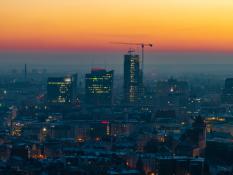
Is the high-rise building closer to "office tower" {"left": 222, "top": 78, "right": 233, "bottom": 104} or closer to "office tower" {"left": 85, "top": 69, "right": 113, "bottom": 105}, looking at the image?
"office tower" {"left": 85, "top": 69, "right": 113, "bottom": 105}

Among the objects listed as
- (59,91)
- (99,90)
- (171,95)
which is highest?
(99,90)

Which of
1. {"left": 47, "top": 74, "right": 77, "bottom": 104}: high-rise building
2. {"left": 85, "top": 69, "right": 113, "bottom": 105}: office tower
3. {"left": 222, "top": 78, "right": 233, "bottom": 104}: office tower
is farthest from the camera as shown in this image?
{"left": 222, "top": 78, "right": 233, "bottom": 104}: office tower

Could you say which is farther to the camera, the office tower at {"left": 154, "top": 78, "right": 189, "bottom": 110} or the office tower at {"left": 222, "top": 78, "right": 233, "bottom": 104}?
the office tower at {"left": 222, "top": 78, "right": 233, "bottom": 104}

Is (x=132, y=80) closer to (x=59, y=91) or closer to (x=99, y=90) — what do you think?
(x=99, y=90)

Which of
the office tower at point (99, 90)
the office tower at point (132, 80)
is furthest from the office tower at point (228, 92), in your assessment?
the office tower at point (99, 90)

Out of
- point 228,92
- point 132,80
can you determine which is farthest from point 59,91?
point 228,92

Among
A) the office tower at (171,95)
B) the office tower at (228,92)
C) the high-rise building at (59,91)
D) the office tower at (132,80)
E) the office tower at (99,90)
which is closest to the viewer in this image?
the high-rise building at (59,91)

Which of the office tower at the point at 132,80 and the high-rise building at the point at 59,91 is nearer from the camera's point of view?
the high-rise building at the point at 59,91

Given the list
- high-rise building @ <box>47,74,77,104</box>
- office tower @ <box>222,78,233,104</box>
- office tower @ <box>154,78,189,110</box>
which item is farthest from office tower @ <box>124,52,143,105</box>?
office tower @ <box>222,78,233,104</box>

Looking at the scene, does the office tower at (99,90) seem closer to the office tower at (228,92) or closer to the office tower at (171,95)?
the office tower at (171,95)
